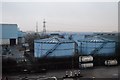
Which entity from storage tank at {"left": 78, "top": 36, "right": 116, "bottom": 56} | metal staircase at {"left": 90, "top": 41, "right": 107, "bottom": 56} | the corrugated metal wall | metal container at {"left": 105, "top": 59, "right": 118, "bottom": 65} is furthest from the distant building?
metal container at {"left": 105, "top": 59, "right": 118, "bottom": 65}

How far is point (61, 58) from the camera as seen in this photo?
188 inches

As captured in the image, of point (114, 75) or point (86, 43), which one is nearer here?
point (114, 75)

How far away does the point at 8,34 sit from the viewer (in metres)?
6.59

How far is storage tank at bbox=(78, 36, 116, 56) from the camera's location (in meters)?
5.14

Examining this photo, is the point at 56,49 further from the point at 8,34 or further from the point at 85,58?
the point at 8,34

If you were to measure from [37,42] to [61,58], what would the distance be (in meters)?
0.80

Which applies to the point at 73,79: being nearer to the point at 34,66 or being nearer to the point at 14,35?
the point at 34,66

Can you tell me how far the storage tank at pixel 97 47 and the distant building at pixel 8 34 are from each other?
2.87 metres

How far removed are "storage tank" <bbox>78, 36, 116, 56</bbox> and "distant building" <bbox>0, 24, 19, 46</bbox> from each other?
2866 mm

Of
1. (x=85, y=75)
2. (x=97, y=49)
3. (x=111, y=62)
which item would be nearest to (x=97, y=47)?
(x=97, y=49)

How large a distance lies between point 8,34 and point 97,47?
3.44 meters

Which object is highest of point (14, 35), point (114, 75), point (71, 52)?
point (14, 35)

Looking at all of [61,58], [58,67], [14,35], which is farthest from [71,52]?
[14,35]

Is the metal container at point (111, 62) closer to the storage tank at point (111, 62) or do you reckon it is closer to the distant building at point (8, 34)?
the storage tank at point (111, 62)
